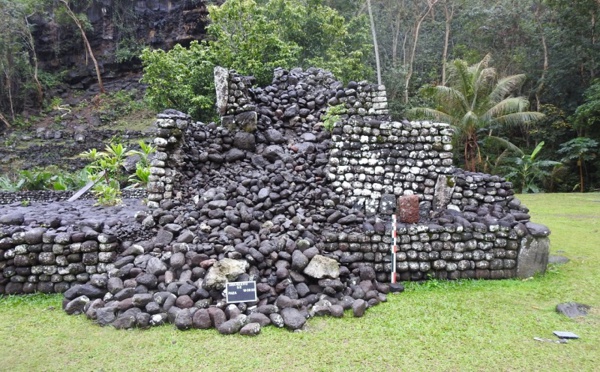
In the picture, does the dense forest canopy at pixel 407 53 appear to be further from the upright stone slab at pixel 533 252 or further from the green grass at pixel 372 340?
the upright stone slab at pixel 533 252

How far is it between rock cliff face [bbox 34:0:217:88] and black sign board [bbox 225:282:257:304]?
27.5 metres

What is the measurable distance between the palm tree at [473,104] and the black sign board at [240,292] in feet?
43.9

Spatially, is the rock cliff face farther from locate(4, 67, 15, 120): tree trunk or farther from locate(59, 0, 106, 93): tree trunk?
locate(4, 67, 15, 120): tree trunk

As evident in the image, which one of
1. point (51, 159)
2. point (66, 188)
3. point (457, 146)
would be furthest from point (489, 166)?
point (51, 159)

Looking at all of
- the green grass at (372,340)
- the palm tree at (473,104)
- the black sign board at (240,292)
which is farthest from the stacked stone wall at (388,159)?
the palm tree at (473,104)

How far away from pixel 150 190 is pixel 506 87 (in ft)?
50.8

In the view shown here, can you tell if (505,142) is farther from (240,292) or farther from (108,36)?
(108,36)

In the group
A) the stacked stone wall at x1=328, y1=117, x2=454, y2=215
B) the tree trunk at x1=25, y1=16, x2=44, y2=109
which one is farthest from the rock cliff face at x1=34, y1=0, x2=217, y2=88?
the stacked stone wall at x1=328, y1=117, x2=454, y2=215

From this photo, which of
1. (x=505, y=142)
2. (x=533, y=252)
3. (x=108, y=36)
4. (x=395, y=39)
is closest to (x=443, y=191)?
(x=533, y=252)

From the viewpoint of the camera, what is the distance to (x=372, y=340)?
425cm

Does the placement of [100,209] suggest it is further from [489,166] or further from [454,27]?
[454,27]

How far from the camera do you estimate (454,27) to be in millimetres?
25906

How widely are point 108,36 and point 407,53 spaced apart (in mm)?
22082

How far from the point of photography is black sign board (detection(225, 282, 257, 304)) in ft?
→ 15.8
